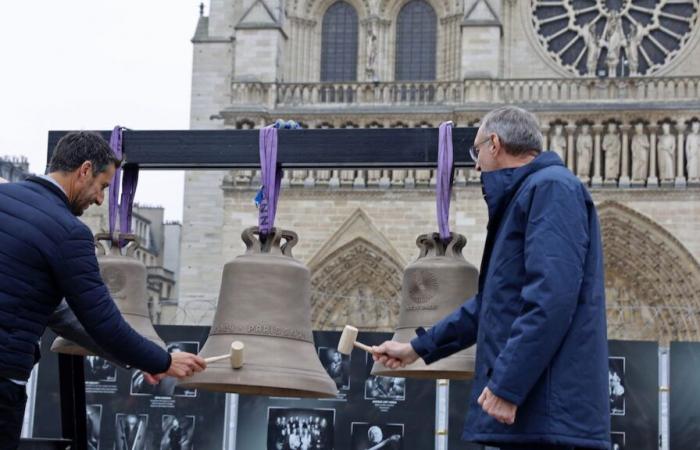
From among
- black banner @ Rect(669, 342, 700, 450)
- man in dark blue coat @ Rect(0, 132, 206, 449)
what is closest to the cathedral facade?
black banner @ Rect(669, 342, 700, 450)

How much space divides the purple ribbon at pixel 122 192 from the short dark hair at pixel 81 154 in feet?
5.32

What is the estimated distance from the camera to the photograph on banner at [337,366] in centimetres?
1023

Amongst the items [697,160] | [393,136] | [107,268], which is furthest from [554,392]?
[697,160]

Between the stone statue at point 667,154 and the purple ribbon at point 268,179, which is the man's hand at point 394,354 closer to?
the purple ribbon at point 268,179

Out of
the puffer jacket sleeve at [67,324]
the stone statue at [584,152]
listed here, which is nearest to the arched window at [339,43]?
the stone statue at [584,152]

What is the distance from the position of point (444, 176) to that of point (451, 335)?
1177mm

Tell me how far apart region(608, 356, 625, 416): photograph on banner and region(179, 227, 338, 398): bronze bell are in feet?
16.1

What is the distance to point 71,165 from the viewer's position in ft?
14.4

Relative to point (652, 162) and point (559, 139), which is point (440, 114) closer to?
point (559, 139)

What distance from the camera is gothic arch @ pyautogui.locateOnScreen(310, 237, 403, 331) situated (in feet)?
71.6

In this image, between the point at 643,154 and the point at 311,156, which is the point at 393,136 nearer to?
the point at 311,156

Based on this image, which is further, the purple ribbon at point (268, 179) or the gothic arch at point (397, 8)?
the gothic arch at point (397, 8)

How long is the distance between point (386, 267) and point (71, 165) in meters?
17.5

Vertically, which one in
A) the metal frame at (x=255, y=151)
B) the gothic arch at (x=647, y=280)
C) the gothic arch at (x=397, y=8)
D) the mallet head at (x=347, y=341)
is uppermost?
the gothic arch at (x=397, y=8)
